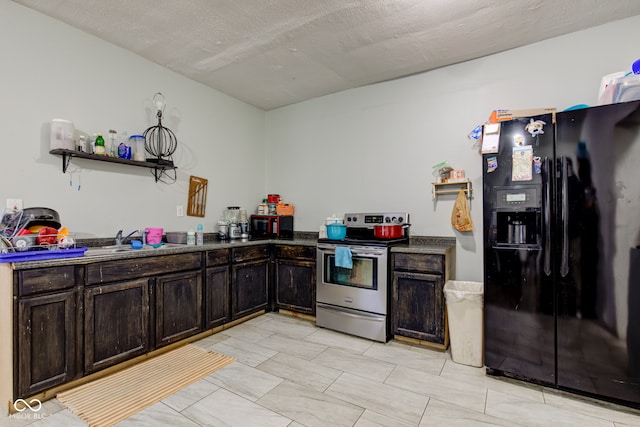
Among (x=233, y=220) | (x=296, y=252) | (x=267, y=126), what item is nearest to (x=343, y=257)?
(x=296, y=252)

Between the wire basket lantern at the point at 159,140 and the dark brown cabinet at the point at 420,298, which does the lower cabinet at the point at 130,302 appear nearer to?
the dark brown cabinet at the point at 420,298

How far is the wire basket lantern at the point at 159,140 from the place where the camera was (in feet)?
10.5

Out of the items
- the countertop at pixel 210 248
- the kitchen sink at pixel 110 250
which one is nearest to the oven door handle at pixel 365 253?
the countertop at pixel 210 248

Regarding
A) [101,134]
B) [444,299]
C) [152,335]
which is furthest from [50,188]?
[444,299]

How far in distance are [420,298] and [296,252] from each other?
4.83ft

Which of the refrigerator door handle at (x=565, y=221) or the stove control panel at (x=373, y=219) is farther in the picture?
the stove control panel at (x=373, y=219)

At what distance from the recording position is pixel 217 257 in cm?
317

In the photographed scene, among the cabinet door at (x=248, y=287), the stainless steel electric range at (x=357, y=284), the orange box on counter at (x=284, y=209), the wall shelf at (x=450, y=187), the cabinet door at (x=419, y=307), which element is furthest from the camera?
the orange box on counter at (x=284, y=209)

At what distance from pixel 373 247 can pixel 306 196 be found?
154 centimetres

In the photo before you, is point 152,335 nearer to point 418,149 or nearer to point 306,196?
point 306,196

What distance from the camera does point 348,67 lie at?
11.0 feet

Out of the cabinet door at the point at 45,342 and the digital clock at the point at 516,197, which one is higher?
the digital clock at the point at 516,197

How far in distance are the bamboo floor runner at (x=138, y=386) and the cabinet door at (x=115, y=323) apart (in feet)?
0.47

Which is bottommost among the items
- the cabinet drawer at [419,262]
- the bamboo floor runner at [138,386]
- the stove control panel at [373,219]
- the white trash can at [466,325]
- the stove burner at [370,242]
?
the bamboo floor runner at [138,386]
